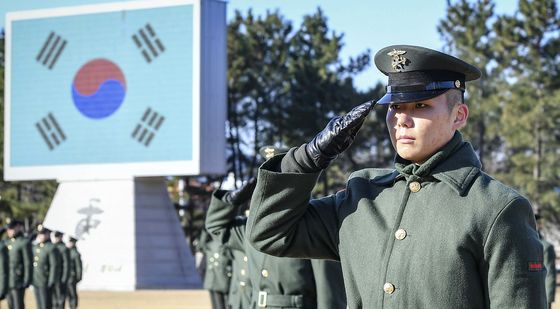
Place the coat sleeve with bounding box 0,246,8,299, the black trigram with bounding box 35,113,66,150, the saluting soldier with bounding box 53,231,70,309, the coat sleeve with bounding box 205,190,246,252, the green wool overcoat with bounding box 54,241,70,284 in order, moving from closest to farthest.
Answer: the coat sleeve with bounding box 205,190,246,252, the coat sleeve with bounding box 0,246,8,299, the green wool overcoat with bounding box 54,241,70,284, the saluting soldier with bounding box 53,231,70,309, the black trigram with bounding box 35,113,66,150

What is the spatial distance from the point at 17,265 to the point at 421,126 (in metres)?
15.7

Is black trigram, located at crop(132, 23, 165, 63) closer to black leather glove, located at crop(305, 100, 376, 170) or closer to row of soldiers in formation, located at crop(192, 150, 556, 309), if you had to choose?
row of soldiers in formation, located at crop(192, 150, 556, 309)

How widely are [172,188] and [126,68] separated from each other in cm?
1542

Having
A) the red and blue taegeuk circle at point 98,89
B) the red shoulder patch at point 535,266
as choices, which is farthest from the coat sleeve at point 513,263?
the red and blue taegeuk circle at point 98,89

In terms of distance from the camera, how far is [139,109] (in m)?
35.3

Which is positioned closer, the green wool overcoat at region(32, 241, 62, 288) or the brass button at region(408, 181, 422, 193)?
the brass button at region(408, 181, 422, 193)

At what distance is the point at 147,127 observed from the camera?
115 feet

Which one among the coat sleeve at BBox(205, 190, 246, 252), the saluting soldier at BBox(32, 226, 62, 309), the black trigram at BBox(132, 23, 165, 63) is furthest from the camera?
the black trigram at BBox(132, 23, 165, 63)

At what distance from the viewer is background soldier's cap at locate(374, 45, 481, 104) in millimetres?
3221

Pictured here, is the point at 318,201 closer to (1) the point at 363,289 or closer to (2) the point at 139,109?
(1) the point at 363,289

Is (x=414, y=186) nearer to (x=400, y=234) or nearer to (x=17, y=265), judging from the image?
(x=400, y=234)

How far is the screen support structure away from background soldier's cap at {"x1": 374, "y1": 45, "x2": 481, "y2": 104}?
33.4 meters

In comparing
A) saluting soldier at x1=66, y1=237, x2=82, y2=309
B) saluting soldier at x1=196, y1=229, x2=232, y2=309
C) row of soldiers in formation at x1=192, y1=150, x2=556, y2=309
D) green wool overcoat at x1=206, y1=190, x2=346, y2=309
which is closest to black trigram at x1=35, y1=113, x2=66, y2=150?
saluting soldier at x1=66, y1=237, x2=82, y2=309

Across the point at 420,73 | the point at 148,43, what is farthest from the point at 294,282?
the point at 148,43
